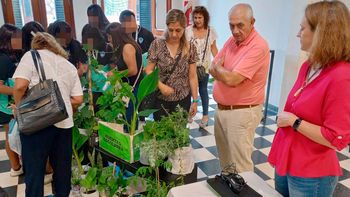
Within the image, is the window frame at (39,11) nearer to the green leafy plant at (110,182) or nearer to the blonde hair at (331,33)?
the green leafy plant at (110,182)

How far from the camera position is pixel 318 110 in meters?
1.07

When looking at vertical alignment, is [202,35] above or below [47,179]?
above

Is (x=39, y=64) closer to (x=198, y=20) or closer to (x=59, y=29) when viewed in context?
(x=59, y=29)

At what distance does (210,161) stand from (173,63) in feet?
3.81

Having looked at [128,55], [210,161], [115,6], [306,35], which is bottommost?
[210,161]

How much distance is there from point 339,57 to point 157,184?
1125mm

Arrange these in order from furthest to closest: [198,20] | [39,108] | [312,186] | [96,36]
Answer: [198,20] → [96,36] → [39,108] → [312,186]

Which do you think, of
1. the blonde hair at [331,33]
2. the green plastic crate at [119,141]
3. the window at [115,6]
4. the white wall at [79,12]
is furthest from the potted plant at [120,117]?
the window at [115,6]

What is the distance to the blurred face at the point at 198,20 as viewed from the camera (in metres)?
3.21

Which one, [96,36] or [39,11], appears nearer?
[96,36]

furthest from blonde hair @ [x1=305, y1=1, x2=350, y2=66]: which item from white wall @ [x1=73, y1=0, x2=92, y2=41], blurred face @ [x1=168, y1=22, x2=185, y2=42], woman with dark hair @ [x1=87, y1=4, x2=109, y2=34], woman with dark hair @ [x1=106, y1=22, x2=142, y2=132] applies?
white wall @ [x1=73, y1=0, x2=92, y2=41]

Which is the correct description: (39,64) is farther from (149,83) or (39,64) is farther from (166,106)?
(166,106)

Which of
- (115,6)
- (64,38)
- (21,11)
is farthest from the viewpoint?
(115,6)

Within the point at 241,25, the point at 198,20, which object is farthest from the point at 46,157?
the point at 198,20
